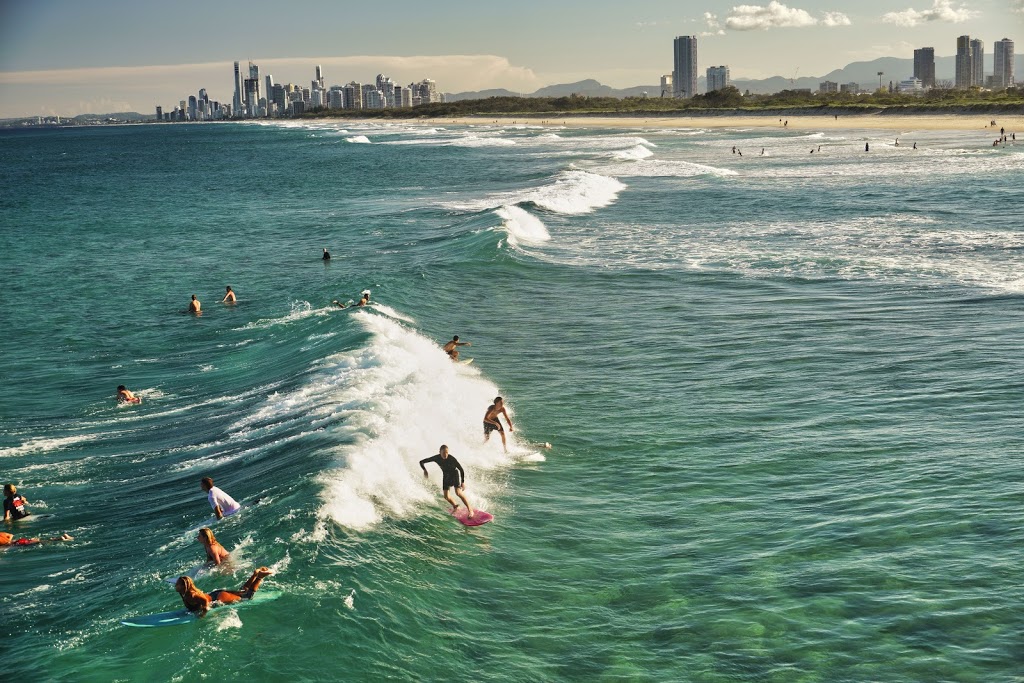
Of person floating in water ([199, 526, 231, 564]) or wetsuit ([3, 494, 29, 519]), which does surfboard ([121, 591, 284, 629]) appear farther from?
wetsuit ([3, 494, 29, 519])

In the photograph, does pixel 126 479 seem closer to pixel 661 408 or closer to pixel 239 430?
pixel 239 430

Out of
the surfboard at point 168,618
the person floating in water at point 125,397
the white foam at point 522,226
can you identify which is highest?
the white foam at point 522,226

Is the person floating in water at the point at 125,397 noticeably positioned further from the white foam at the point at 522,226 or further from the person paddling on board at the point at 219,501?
the white foam at the point at 522,226

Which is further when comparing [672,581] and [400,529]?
[400,529]

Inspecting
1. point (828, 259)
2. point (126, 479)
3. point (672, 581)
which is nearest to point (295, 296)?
point (126, 479)

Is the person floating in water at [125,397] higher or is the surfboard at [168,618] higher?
the person floating in water at [125,397]

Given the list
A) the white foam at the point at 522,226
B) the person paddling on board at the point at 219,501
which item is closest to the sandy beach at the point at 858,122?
the white foam at the point at 522,226

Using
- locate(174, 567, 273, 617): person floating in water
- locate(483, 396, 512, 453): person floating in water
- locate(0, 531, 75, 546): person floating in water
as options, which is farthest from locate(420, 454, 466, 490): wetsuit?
locate(0, 531, 75, 546): person floating in water
